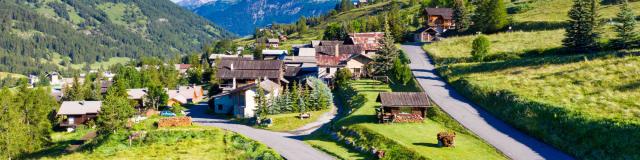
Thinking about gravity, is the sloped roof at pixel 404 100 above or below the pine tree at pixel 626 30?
below

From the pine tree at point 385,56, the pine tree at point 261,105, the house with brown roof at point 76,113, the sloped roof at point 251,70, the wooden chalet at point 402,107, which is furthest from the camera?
the sloped roof at point 251,70

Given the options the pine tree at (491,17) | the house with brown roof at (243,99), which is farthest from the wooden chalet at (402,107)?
the pine tree at (491,17)

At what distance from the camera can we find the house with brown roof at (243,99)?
79375 mm

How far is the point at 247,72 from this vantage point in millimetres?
98812

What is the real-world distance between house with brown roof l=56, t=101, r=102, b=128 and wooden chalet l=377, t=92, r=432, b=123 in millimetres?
53144

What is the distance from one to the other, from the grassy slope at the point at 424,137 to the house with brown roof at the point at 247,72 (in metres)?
32.9

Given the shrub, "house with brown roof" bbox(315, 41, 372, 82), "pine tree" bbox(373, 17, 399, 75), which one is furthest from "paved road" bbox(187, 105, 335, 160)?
the shrub

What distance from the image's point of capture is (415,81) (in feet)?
248

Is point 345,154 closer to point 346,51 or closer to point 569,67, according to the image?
point 569,67

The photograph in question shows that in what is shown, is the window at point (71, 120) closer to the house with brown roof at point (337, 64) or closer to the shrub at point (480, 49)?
the house with brown roof at point (337, 64)

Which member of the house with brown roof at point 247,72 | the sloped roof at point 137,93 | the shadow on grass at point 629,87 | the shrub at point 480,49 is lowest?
the sloped roof at point 137,93

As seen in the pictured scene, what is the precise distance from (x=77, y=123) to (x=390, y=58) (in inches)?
1942

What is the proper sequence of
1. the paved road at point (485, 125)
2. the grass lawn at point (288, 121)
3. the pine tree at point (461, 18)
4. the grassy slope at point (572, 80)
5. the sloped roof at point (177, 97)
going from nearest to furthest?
the paved road at point (485, 125) < the grassy slope at point (572, 80) < the grass lawn at point (288, 121) < the sloped roof at point (177, 97) < the pine tree at point (461, 18)

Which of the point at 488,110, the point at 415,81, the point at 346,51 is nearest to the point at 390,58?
the point at 415,81
